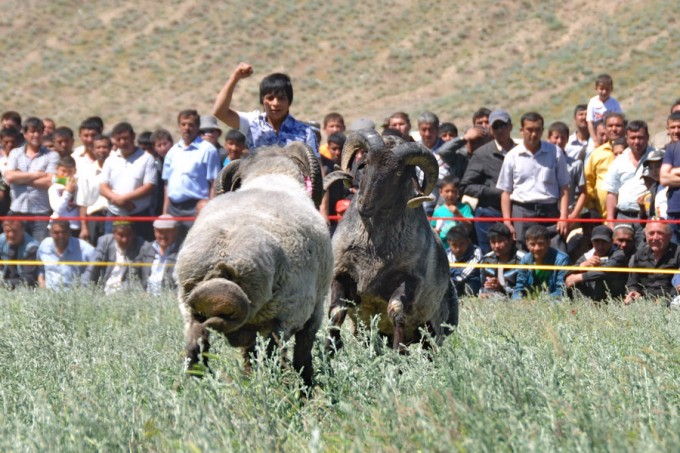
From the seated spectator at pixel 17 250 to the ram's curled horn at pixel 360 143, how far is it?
6143mm

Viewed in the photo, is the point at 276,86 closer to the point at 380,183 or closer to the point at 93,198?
the point at 380,183

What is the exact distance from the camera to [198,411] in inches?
186

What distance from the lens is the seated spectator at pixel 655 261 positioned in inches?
443

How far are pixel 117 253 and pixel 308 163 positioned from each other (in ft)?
21.7

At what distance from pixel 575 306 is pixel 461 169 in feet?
11.6

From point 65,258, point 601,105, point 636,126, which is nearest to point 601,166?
point 636,126

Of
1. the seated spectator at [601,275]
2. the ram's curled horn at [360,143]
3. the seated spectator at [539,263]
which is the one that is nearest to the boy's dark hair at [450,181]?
the seated spectator at [539,263]

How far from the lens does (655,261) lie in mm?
11438

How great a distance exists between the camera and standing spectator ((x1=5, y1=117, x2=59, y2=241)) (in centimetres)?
1415

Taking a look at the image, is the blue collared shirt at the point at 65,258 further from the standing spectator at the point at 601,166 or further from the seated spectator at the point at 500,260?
the standing spectator at the point at 601,166

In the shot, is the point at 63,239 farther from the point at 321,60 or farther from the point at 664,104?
the point at 321,60

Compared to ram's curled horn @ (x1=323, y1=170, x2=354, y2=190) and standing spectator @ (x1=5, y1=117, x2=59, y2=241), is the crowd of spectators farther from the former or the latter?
ram's curled horn @ (x1=323, y1=170, x2=354, y2=190)

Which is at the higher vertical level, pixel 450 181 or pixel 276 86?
pixel 276 86

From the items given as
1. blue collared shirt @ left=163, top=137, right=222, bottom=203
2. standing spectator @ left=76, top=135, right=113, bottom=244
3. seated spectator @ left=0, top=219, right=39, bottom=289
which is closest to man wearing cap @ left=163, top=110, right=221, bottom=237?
blue collared shirt @ left=163, top=137, right=222, bottom=203
